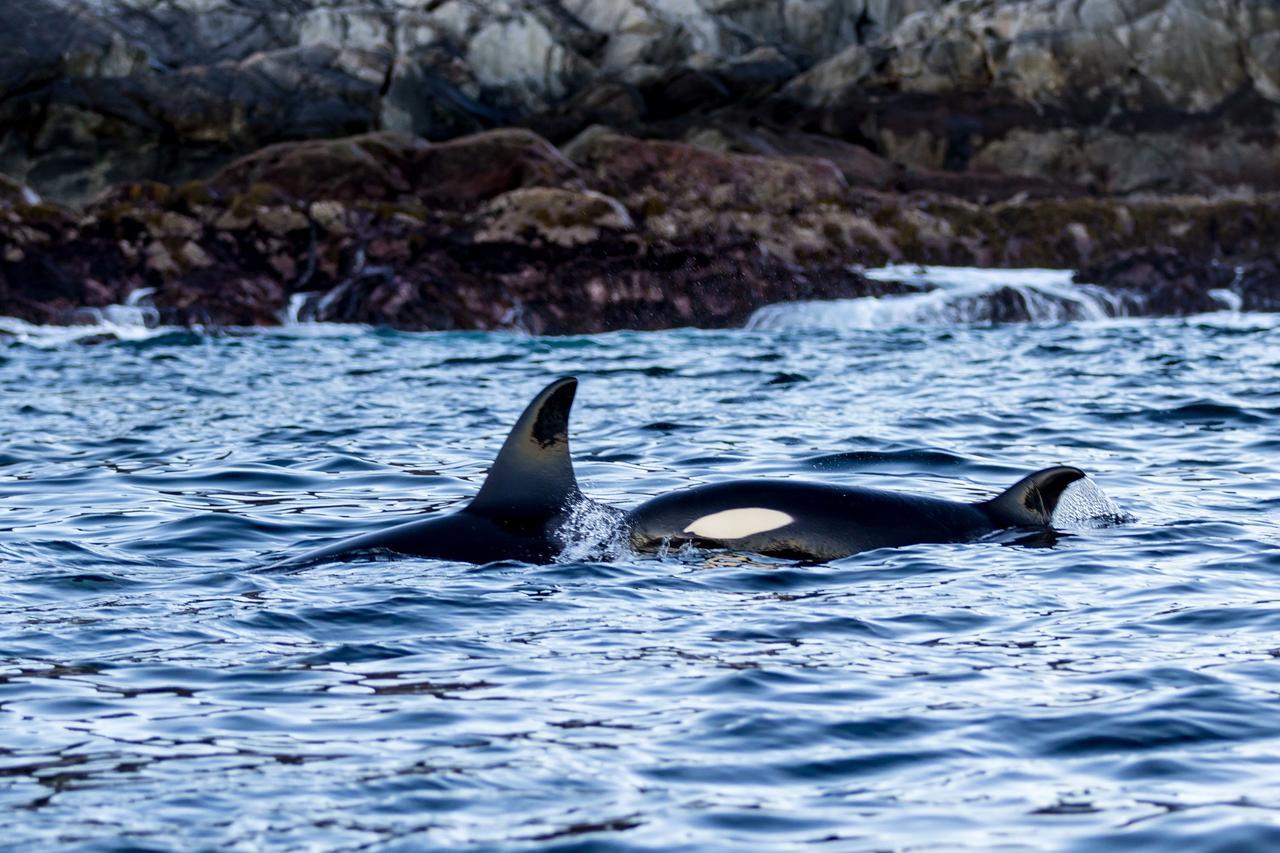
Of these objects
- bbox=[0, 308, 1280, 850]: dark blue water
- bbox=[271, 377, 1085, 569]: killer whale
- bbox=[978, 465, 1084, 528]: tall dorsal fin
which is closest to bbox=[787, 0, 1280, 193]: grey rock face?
bbox=[0, 308, 1280, 850]: dark blue water

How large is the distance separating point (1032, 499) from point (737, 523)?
157cm

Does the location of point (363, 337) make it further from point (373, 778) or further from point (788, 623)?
point (373, 778)

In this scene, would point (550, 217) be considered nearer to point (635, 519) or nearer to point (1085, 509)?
point (1085, 509)

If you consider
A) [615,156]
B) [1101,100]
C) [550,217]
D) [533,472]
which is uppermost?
[1101,100]

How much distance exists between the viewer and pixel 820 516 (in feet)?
26.0

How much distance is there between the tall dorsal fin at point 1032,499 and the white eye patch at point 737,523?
1.19m

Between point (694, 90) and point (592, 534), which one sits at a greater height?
point (694, 90)

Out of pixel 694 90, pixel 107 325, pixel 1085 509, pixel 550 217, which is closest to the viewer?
pixel 1085 509

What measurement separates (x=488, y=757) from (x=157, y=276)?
20931mm

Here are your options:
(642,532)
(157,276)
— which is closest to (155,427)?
(642,532)

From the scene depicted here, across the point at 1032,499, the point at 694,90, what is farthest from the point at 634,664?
the point at 694,90

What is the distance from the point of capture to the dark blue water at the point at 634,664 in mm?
4367

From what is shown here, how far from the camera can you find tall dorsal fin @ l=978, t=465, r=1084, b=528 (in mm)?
8281

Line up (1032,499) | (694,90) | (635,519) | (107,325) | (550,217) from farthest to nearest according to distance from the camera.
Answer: (694,90) → (550,217) → (107,325) → (1032,499) → (635,519)
